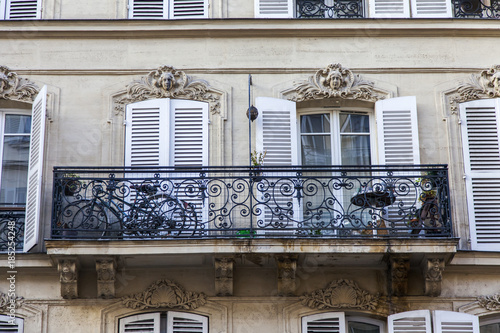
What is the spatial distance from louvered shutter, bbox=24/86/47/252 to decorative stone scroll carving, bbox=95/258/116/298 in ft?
2.90

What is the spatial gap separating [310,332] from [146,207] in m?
2.49

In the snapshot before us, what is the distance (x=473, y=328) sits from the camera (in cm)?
1275

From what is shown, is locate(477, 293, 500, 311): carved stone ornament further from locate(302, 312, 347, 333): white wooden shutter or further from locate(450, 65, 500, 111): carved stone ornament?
locate(450, 65, 500, 111): carved stone ornament

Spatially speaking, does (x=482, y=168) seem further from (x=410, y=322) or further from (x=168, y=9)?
(x=168, y=9)

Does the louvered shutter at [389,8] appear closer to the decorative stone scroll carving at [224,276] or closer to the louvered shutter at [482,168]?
the louvered shutter at [482,168]

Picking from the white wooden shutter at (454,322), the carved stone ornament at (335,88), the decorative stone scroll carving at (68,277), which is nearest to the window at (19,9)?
the carved stone ornament at (335,88)

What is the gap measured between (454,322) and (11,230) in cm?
557

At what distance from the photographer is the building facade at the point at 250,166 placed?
507 inches

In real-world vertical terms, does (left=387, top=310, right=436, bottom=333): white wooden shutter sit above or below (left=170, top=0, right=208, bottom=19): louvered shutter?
below

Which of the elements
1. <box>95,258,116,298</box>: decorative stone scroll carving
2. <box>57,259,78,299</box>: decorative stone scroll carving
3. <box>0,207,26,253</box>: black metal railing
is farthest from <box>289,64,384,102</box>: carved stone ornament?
<box>0,207,26,253</box>: black metal railing

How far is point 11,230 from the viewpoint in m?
13.4

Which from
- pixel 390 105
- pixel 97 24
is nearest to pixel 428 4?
pixel 390 105

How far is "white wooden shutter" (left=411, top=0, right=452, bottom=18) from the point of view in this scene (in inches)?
584

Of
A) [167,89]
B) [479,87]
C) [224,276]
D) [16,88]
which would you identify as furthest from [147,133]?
[479,87]
